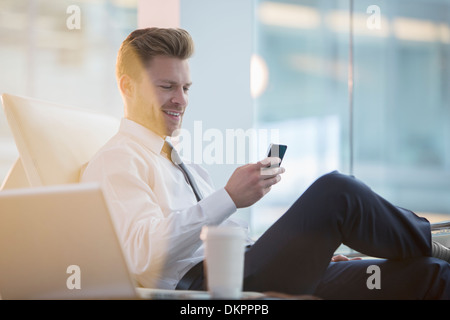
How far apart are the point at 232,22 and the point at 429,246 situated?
94.9 inches

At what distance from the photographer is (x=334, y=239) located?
121 centimetres

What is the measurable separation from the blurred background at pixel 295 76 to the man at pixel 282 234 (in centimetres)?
180

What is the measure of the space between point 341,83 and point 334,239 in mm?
3585

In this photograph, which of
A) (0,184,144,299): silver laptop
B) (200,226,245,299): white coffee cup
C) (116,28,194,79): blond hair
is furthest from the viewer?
(116,28,194,79): blond hair

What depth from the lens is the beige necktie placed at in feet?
5.08

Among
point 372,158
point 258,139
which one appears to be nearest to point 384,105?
point 372,158

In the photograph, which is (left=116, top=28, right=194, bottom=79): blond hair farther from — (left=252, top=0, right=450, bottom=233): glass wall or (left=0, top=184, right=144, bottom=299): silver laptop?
(left=252, top=0, right=450, bottom=233): glass wall

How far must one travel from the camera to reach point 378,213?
1229mm

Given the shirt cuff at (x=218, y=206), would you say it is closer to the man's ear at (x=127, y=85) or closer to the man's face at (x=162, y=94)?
the man's face at (x=162, y=94)

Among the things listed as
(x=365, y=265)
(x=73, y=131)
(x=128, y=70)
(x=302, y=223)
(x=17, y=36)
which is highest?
(x=17, y=36)

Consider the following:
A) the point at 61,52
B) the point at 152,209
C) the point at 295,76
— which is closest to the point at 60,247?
the point at 152,209

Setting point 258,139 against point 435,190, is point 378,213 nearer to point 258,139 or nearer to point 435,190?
point 258,139

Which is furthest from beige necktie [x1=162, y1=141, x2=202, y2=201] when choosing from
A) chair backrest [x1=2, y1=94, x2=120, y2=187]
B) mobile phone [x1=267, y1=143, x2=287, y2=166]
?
mobile phone [x1=267, y1=143, x2=287, y2=166]
